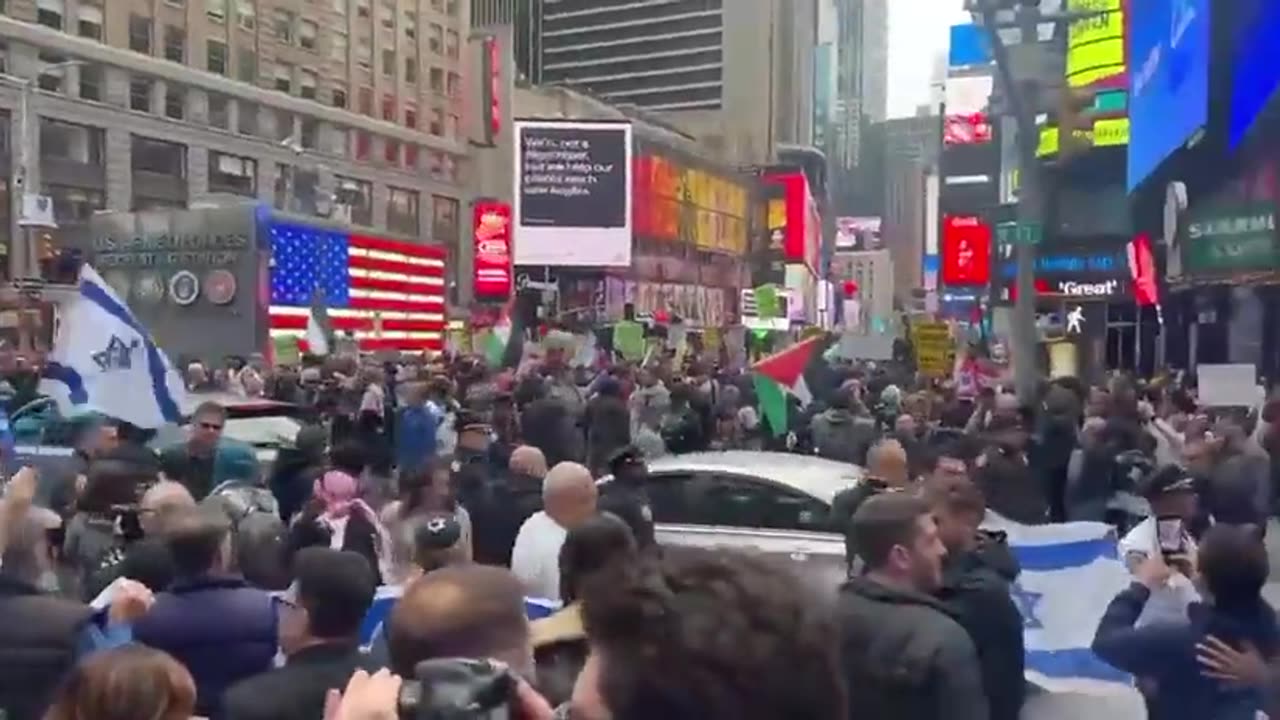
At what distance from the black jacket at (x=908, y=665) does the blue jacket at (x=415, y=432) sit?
9.72 metres

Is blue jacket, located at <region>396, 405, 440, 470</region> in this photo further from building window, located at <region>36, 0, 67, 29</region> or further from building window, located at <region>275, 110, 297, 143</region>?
building window, located at <region>275, 110, 297, 143</region>

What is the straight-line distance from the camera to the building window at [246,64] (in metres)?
66.9

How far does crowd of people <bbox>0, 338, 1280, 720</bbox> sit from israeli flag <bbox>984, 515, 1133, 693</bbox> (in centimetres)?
39

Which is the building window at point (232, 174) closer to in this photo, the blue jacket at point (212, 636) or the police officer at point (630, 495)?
the police officer at point (630, 495)

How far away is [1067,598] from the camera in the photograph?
760 centimetres

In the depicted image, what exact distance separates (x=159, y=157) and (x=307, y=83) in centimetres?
1309

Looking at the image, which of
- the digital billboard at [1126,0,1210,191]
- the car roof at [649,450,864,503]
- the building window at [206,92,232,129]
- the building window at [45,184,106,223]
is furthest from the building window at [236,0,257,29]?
the car roof at [649,450,864,503]

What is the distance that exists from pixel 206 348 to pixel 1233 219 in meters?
16.7

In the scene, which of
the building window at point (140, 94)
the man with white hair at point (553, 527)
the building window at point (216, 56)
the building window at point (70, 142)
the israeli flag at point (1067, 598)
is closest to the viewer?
the man with white hair at point (553, 527)

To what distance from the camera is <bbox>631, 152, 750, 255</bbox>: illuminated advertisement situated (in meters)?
80.0

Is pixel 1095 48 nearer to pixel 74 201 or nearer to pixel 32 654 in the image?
pixel 74 201

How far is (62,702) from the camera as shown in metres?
3.62

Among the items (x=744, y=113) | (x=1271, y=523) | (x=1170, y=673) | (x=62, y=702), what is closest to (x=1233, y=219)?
(x=1271, y=523)

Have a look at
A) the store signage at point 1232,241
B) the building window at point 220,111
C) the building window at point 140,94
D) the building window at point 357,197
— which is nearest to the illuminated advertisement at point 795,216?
the building window at point 357,197
